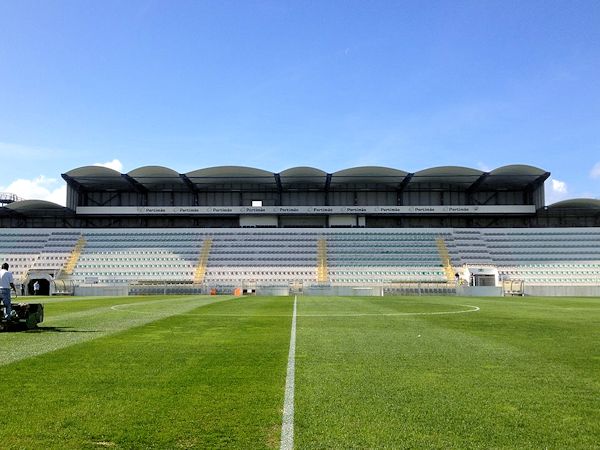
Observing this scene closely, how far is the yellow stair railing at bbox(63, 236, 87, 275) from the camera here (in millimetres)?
58656

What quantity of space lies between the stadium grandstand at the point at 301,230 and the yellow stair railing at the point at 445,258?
0.21m

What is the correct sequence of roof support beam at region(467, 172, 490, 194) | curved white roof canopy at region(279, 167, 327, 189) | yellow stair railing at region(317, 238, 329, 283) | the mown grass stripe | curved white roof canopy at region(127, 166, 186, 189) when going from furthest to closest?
1. curved white roof canopy at region(127, 166, 186, 189)
2. roof support beam at region(467, 172, 490, 194)
3. curved white roof canopy at region(279, 167, 327, 189)
4. yellow stair railing at region(317, 238, 329, 283)
5. the mown grass stripe

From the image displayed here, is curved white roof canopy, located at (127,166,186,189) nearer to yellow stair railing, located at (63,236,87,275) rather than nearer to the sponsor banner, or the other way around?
the sponsor banner

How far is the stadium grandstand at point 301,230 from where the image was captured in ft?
188

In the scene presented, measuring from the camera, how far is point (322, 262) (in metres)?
60.0

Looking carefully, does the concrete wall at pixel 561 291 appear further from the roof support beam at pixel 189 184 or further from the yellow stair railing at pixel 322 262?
the roof support beam at pixel 189 184

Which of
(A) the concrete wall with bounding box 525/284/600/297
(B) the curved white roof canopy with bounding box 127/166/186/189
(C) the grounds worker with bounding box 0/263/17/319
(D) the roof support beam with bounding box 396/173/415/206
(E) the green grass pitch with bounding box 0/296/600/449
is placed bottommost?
(A) the concrete wall with bounding box 525/284/600/297

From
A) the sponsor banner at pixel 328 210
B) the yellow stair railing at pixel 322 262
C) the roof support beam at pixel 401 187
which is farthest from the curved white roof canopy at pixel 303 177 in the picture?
the roof support beam at pixel 401 187

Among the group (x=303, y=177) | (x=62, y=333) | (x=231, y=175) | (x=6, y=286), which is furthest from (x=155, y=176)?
(x=62, y=333)

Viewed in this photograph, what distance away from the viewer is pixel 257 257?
6103cm

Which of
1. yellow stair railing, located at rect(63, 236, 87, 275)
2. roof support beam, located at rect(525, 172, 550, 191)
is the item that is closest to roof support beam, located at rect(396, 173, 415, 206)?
roof support beam, located at rect(525, 172, 550, 191)

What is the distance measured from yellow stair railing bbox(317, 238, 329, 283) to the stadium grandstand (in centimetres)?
11

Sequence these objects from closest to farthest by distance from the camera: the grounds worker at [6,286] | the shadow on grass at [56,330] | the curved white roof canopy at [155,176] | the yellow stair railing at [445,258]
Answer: the grounds worker at [6,286] → the shadow on grass at [56,330] → the yellow stair railing at [445,258] → the curved white roof canopy at [155,176]

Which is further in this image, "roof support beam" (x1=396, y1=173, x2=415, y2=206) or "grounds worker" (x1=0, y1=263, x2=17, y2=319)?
"roof support beam" (x1=396, y1=173, x2=415, y2=206)
